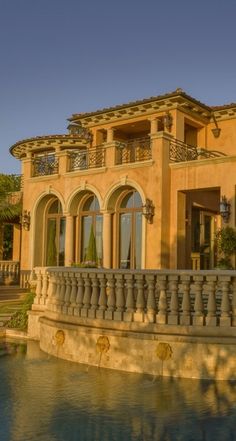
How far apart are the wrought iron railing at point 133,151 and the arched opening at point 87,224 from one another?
2.25m

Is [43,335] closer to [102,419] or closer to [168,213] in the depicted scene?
[102,419]

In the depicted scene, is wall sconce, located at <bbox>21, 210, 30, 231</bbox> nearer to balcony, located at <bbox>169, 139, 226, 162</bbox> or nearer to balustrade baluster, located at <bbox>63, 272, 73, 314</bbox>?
balcony, located at <bbox>169, 139, 226, 162</bbox>

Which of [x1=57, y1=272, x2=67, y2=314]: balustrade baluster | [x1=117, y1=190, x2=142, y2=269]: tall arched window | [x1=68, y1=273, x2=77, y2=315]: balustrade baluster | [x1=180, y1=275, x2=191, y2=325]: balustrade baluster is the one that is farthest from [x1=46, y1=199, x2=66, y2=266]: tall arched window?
[x1=180, y1=275, x2=191, y2=325]: balustrade baluster

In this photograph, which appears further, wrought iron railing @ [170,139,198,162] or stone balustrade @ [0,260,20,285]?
stone balustrade @ [0,260,20,285]

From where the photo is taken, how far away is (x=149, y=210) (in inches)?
759

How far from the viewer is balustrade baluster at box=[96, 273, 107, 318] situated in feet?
30.9

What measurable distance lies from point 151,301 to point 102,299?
110 cm

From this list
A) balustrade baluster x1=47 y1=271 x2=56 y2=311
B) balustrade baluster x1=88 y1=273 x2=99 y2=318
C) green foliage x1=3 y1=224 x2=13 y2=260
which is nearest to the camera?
balustrade baluster x1=88 y1=273 x2=99 y2=318

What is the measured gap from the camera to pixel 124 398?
23.8ft

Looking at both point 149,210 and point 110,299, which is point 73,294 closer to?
point 110,299

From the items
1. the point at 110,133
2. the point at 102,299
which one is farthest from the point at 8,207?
the point at 102,299

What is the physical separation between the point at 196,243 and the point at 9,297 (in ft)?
26.0

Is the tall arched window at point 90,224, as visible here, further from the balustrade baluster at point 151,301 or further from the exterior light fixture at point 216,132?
the balustrade baluster at point 151,301

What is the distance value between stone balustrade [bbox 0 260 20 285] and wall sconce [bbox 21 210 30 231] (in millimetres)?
3650
